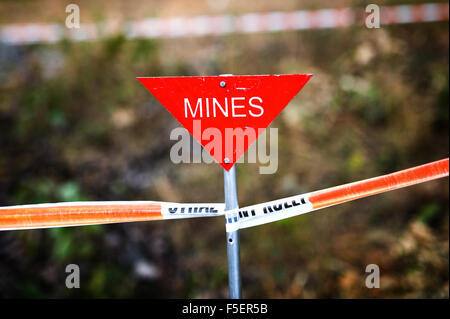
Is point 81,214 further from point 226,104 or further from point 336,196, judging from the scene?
point 336,196

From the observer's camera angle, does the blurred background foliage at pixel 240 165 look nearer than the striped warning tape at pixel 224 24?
Yes

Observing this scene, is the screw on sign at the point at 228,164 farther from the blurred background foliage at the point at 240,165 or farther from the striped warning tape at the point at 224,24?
the striped warning tape at the point at 224,24

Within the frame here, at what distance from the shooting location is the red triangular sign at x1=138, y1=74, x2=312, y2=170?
1870mm

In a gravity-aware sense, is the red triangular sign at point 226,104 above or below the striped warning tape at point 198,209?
above

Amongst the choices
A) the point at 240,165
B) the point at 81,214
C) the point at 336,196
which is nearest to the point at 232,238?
the point at 336,196

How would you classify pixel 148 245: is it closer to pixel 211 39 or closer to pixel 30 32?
pixel 211 39

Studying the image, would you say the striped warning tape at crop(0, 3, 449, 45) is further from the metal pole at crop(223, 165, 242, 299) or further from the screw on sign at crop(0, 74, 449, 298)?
the metal pole at crop(223, 165, 242, 299)

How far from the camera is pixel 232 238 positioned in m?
1.97

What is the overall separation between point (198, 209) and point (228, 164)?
30 centimetres

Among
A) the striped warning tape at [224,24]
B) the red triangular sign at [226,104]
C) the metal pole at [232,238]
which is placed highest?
the striped warning tape at [224,24]

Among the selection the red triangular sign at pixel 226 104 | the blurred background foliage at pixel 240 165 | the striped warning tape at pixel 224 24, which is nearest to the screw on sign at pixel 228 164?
Answer: the red triangular sign at pixel 226 104

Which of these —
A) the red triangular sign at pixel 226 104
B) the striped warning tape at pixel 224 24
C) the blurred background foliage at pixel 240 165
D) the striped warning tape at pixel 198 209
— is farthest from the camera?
the striped warning tape at pixel 224 24

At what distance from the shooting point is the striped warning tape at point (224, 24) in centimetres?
560

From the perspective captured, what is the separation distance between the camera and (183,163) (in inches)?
182
